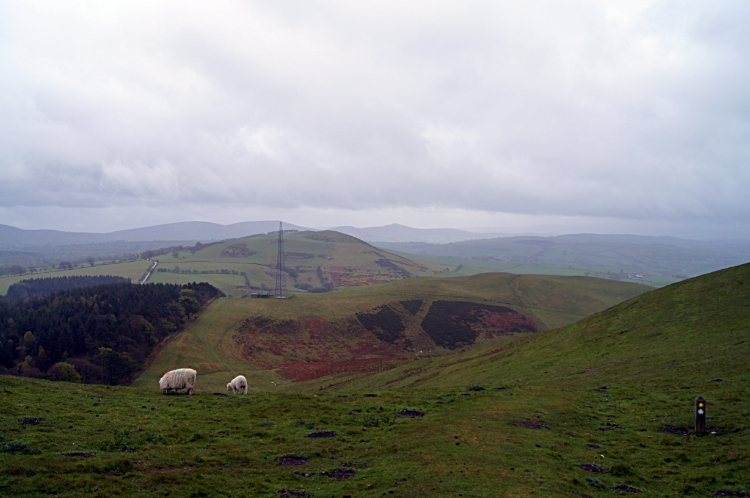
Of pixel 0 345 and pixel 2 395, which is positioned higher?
pixel 2 395

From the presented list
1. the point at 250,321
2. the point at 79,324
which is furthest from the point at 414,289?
the point at 79,324

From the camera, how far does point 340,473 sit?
44.6 feet

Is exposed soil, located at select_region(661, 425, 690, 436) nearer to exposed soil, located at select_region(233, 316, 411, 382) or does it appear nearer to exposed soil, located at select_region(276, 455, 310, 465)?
exposed soil, located at select_region(276, 455, 310, 465)

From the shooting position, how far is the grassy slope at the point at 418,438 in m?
11.7

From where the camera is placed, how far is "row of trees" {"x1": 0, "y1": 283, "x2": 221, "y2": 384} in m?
62.4

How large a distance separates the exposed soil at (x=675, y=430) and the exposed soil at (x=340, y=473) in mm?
14991

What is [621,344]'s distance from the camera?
39344mm

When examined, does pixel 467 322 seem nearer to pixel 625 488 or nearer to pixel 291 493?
pixel 625 488

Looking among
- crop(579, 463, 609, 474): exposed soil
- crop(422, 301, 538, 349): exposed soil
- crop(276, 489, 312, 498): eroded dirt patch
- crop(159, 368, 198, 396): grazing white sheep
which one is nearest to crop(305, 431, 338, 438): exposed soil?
crop(276, 489, 312, 498): eroded dirt patch

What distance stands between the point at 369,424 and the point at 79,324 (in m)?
74.4

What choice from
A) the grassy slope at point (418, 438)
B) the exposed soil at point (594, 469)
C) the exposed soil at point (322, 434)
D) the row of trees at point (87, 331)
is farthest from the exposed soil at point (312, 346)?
the exposed soil at point (594, 469)

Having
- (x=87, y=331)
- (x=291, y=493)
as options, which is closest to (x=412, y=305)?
(x=87, y=331)

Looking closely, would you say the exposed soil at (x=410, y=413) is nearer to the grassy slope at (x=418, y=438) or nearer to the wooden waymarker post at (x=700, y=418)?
the grassy slope at (x=418, y=438)

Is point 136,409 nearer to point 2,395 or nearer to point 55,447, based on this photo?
point 2,395
